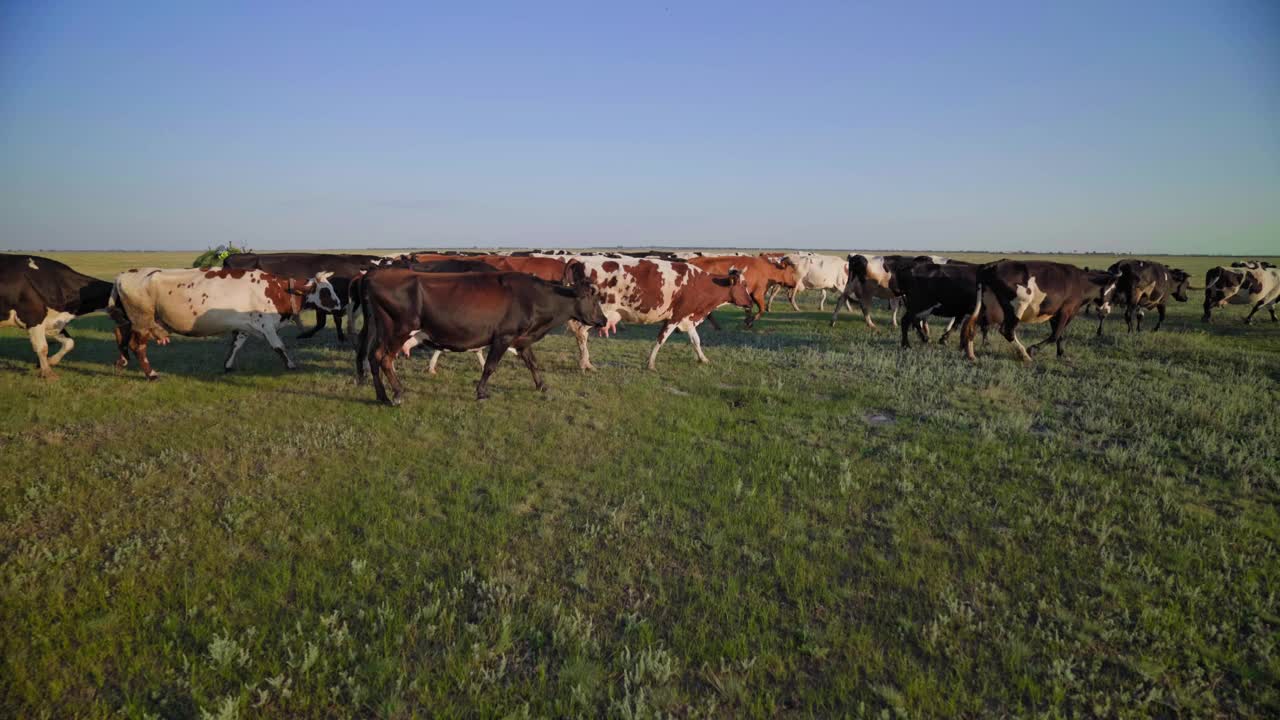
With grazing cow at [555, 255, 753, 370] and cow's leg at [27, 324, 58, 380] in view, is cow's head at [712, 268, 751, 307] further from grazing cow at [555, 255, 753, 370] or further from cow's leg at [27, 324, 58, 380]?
cow's leg at [27, 324, 58, 380]

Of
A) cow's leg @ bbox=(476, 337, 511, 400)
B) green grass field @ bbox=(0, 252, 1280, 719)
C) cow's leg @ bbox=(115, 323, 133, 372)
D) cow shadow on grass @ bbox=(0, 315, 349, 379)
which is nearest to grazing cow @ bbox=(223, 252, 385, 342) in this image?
cow shadow on grass @ bbox=(0, 315, 349, 379)

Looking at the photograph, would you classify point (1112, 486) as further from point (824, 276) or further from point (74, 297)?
point (824, 276)

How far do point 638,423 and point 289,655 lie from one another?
5322 mm

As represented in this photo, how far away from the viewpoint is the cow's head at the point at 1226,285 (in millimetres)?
20906

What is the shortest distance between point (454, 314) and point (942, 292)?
37.4 feet

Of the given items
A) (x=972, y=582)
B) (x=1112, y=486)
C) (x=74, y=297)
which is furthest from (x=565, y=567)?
(x=74, y=297)

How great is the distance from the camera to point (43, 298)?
10.8 meters

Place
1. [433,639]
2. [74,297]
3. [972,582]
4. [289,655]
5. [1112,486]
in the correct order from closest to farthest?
[289,655] → [433,639] → [972,582] → [1112,486] → [74,297]

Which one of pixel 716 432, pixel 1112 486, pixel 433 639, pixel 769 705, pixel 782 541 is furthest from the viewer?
pixel 716 432

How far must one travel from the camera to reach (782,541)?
506cm

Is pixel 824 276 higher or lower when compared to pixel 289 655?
higher

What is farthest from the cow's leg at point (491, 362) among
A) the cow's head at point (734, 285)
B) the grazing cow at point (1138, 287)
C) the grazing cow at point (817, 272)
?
the grazing cow at point (817, 272)

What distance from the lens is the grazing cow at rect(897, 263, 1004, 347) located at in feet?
43.8

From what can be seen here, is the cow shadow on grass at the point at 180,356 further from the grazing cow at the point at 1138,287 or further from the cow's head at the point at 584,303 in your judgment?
the grazing cow at the point at 1138,287
